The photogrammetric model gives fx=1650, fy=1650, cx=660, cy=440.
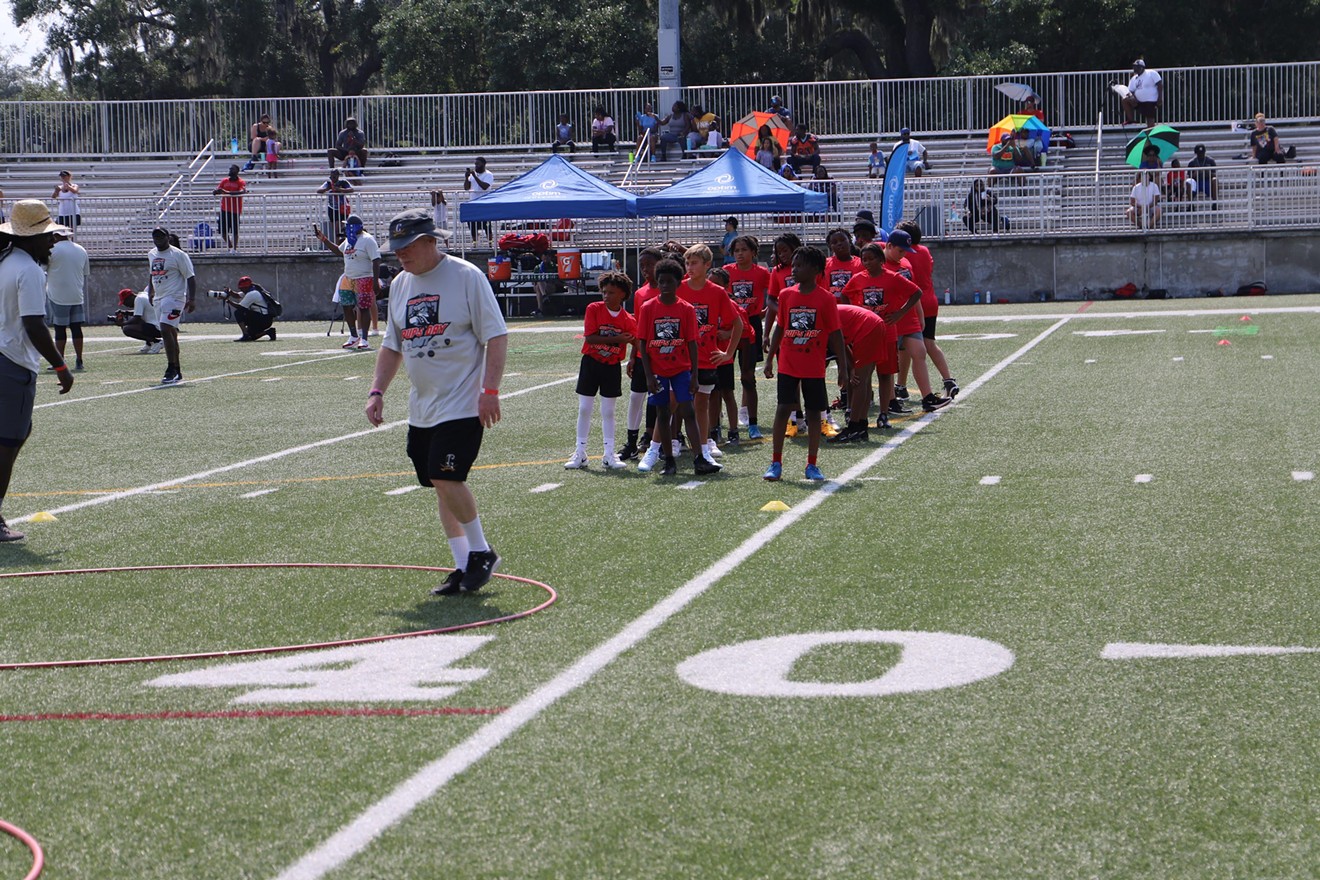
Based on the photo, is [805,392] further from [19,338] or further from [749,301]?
[19,338]

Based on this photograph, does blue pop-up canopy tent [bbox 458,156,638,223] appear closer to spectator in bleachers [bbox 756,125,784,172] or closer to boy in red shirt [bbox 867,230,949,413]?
spectator in bleachers [bbox 756,125,784,172]

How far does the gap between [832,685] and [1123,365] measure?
44.9 feet

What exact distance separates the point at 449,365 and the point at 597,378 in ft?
15.0

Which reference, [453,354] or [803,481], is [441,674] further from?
[803,481]

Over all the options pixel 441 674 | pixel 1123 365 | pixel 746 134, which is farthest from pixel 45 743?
pixel 746 134

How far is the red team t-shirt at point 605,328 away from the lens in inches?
468

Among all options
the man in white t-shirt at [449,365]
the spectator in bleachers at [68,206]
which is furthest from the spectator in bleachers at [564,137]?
the man in white t-shirt at [449,365]

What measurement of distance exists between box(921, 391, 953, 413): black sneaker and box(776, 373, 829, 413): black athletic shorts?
152 inches

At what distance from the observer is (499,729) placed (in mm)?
5250

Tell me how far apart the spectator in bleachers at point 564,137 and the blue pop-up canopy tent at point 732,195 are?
434 inches

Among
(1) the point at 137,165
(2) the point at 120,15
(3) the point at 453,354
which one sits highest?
(2) the point at 120,15

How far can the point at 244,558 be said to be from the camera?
337 inches

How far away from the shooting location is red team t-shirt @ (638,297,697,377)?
11430mm

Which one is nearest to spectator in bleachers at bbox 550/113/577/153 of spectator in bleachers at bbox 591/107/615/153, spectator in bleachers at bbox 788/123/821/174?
spectator in bleachers at bbox 591/107/615/153
